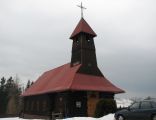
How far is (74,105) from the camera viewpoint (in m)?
30.5

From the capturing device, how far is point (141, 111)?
1717cm

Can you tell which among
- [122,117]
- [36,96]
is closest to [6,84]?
[36,96]

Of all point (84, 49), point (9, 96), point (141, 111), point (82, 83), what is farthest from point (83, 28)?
point (9, 96)

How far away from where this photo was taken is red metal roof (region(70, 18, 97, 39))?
3525 cm

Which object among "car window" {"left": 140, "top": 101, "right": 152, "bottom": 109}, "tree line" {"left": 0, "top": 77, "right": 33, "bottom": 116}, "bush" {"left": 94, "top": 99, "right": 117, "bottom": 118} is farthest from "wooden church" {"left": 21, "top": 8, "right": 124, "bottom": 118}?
"tree line" {"left": 0, "top": 77, "right": 33, "bottom": 116}

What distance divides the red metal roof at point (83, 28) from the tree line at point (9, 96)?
29158 millimetres

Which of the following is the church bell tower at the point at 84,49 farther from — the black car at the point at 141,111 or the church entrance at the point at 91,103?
the black car at the point at 141,111

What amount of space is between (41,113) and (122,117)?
18.9 m

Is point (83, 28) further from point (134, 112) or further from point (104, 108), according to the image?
point (134, 112)

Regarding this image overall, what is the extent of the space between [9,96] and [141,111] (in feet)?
204

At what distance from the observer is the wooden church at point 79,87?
30.4 metres

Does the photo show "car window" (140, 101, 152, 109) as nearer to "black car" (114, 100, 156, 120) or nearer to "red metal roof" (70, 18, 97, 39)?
"black car" (114, 100, 156, 120)

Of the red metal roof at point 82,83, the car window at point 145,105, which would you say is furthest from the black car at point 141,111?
the red metal roof at point 82,83

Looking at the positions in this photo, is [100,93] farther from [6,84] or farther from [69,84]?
[6,84]
